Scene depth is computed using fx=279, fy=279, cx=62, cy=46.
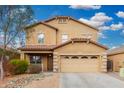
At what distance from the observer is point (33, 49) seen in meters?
32.6

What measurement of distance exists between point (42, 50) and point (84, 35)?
6618 mm

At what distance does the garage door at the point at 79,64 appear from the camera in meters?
31.8

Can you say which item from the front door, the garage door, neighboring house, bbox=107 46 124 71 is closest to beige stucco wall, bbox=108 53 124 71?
neighboring house, bbox=107 46 124 71

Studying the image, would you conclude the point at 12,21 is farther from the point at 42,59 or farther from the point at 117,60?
the point at 117,60

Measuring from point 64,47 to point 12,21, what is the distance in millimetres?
8194

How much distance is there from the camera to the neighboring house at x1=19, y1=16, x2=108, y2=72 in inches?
1249

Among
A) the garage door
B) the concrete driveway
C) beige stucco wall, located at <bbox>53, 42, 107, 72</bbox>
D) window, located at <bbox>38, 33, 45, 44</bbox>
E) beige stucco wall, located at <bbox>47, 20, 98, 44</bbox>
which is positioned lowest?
the concrete driveway

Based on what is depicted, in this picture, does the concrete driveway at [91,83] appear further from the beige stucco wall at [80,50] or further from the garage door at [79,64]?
the beige stucco wall at [80,50]

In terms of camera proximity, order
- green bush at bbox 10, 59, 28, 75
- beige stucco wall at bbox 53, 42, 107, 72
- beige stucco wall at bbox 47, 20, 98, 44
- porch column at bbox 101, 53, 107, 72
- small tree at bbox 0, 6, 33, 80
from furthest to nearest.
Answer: beige stucco wall at bbox 47, 20, 98, 44 → beige stucco wall at bbox 53, 42, 107, 72 → porch column at bbox 101, 53, 107, 72 → green bush at bbox 10, 59, 28, 75 → small tree at bbox 0, 6, 33, 80

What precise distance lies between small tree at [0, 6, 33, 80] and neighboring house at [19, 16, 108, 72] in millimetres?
2358

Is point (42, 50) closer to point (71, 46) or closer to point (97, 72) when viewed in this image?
point (71, 46)

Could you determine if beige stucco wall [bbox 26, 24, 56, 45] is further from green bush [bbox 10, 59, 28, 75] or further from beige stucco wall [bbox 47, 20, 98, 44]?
green bush [bbox 10, 59, 28, 75]
